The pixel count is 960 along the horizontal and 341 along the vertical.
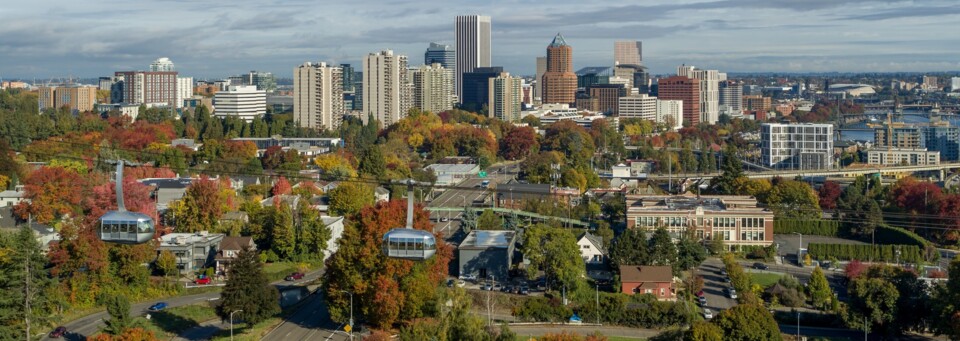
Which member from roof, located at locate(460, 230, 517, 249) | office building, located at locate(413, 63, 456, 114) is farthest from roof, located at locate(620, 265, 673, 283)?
office building, located at locate(413, 63, 456, 114)

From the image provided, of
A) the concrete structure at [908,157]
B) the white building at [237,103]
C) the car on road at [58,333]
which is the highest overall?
the white building at [237,103]

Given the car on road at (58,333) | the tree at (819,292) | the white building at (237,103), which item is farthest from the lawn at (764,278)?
the white building at (237,103)

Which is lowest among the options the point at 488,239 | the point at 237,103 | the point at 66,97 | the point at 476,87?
the point at 488,239

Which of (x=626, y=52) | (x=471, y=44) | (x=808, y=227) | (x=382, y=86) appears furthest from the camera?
(x=626, y=52)

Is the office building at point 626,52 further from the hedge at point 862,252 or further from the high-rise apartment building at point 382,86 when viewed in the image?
the hedge at point 862,252

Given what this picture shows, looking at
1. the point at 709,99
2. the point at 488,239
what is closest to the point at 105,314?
the point at 488,239

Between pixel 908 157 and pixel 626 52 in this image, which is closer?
pixel 908 157

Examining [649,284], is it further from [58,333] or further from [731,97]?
[731,97]
